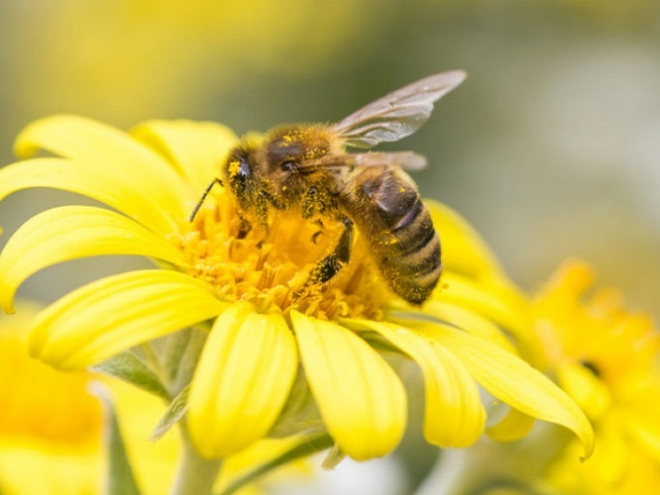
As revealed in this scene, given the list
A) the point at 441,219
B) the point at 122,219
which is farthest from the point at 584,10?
the point at 122,219

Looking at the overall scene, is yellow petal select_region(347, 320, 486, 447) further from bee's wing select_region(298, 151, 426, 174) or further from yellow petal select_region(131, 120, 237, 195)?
yellow petal select_region(131, 120, 237, 195)

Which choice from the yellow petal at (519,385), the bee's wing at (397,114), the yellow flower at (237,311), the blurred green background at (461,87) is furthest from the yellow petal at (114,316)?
the blurred green background at (461,87)

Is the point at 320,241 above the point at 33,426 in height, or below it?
above

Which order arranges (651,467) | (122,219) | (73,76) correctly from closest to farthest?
(122,219) → (651,467) → (73,76)

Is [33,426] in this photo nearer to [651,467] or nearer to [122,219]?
[122,219]

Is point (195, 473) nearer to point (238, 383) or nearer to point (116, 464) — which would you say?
point (116, 464)

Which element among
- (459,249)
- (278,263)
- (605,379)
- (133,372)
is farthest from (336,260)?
(605,379)

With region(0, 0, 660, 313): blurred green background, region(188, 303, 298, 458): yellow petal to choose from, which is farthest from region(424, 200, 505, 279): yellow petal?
region(0, 0, 660, 313): blurred green background
